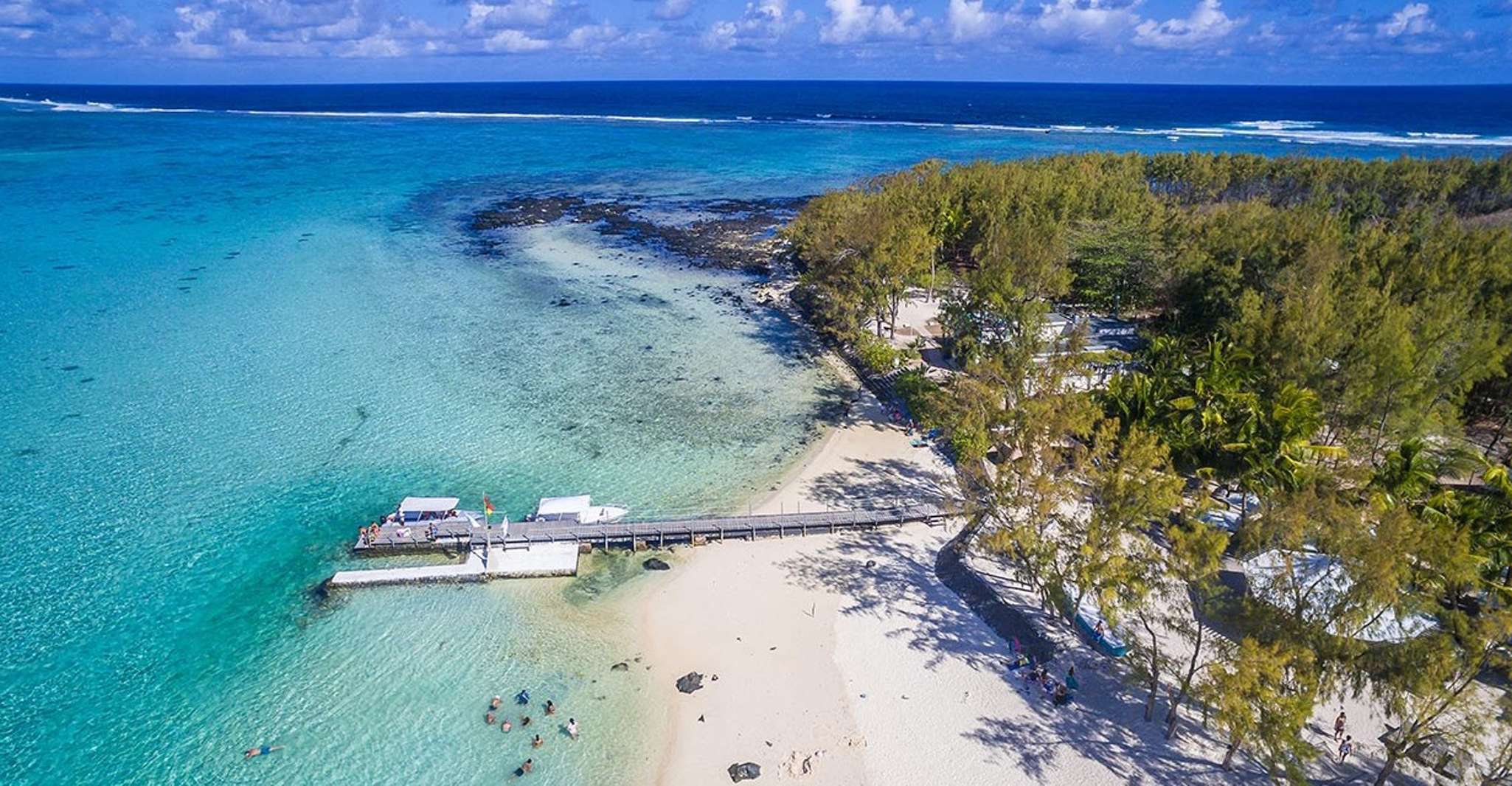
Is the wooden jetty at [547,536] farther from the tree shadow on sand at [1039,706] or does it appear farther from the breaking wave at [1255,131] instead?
the breaking wave at [1255,131]

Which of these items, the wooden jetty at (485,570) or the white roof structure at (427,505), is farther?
the white roof structure at (427,505)

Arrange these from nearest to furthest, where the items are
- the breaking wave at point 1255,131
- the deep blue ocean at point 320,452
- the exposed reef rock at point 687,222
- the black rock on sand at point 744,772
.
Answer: the black rock on sand at point 744,772
the deep blue ocean at point 320,452
the exposed reef rock at point 687,222
the breaking wave at point 1255,131

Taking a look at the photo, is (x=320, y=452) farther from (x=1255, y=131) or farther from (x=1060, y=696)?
(x=1255, y=131)

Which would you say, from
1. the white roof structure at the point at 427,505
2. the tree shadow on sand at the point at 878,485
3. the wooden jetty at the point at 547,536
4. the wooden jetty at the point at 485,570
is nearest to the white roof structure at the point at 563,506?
the wooden jetty at the point at 547,536

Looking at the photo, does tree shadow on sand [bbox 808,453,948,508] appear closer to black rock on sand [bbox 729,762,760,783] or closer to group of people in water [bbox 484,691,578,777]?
black rock on sand [bbox 729,762,760,783]

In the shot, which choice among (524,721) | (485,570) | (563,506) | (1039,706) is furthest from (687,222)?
(1039,706)

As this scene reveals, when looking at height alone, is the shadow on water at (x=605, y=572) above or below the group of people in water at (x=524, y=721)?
above
